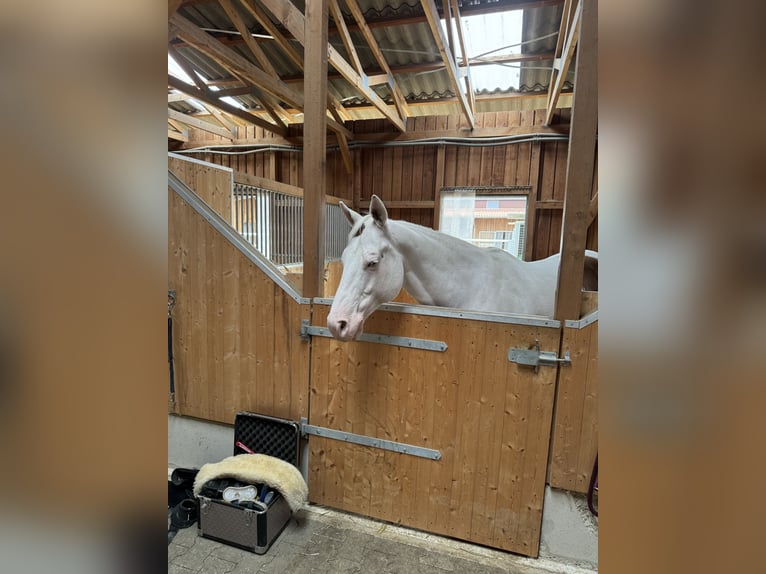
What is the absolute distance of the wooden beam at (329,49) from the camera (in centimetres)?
225

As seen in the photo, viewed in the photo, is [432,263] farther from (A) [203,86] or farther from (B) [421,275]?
(A) [203,86]

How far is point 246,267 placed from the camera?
6.15ft

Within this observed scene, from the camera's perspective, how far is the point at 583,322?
4.48 feet

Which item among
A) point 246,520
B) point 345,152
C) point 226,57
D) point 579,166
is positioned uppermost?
point 226,57

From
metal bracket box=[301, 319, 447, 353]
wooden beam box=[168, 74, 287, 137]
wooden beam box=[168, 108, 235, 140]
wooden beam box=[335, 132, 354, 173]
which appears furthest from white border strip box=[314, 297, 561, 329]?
wooden beam box=[168, 108, 235, 140]

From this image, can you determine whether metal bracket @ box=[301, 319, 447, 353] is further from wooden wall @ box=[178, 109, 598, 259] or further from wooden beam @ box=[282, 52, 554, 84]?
wooden wall @ box=[178, 109, 598, 259]

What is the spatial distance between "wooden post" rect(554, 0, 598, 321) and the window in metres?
3.86

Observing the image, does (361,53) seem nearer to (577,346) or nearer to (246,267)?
(246,267)

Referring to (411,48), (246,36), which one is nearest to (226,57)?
(246,36)

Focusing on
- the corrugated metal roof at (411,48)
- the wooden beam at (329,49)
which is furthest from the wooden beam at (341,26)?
the corrugated metal roof at (411,48)

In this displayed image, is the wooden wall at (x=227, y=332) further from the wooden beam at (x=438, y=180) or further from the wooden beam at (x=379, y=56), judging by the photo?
the wooden beam at (x=438, y=180)

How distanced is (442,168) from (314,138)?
13.0 ft
